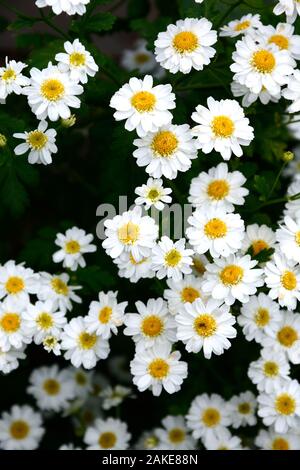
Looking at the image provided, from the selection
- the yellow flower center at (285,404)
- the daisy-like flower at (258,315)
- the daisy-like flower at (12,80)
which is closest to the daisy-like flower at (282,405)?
the yellow flower center at (285,404)

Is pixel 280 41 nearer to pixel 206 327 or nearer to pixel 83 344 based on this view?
pixel 206 327

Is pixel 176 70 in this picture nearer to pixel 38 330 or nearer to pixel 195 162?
pixel 195 162

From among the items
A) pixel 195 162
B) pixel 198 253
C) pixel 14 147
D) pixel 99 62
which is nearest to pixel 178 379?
pixel 198 253

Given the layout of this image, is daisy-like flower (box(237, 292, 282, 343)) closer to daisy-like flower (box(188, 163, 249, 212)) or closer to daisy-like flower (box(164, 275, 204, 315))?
daisy-like flower (box(164, 275, 204, 315))

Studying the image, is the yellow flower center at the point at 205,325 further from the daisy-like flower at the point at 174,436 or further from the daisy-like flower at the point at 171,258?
the daisy-like flower at the point at 174,436

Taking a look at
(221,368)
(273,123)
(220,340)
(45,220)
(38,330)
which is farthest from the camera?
(45,220)

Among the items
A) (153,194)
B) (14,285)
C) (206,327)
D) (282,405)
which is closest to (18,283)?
(14,285)
